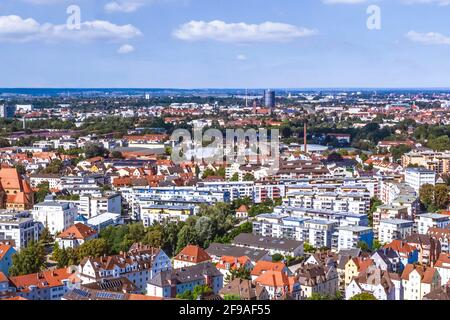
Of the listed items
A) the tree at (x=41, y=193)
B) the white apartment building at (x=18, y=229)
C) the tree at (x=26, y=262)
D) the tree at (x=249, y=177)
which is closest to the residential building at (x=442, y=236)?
the tree at (x=249, y=177)

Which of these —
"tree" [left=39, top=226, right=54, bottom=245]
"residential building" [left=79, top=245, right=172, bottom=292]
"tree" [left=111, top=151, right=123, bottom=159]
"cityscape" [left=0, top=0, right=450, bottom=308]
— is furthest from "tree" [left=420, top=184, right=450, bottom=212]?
"tree" [left=111, top=151, right=123, bottom=159]

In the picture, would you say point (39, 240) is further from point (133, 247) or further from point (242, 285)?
point (242, 285)

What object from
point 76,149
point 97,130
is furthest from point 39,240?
point 97,130

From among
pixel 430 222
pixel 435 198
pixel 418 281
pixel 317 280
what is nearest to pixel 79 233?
pixel 317 280

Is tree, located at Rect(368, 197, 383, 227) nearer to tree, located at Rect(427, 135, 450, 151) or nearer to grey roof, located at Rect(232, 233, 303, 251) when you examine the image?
grey roof, located at Rect(232, 233, 303, 251)
